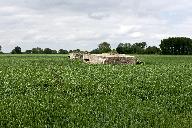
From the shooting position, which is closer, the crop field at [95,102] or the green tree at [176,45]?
the crop field at [95,102]

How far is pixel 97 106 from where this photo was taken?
12836 millimetres

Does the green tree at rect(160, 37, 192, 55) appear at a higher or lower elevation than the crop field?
higher

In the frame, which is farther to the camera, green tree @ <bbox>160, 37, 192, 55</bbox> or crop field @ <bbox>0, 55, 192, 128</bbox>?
green tree @ <bbox>160, 37, 192, 55</bbox>

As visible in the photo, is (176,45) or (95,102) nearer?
(95,102)

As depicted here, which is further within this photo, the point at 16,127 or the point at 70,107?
the point at 70,107

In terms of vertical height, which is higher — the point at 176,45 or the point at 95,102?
the point at 176,45

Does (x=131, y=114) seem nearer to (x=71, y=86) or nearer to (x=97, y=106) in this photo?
(x=97, y=106)

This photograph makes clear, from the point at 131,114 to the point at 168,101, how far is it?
257cm

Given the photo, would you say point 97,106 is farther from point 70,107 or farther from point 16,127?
point 16,127

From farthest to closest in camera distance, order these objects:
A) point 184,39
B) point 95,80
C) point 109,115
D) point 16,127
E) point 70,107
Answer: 1. point 184,39
2. point 95,80
3. point 70,107
4. point 109,115
5. point 16,127

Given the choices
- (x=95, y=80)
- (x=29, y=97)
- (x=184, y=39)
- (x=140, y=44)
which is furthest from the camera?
(x=140, y=44)

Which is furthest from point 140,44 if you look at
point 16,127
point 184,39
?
point 16,127

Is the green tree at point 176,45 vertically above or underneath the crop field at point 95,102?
above

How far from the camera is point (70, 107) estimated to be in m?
A: 12.8
